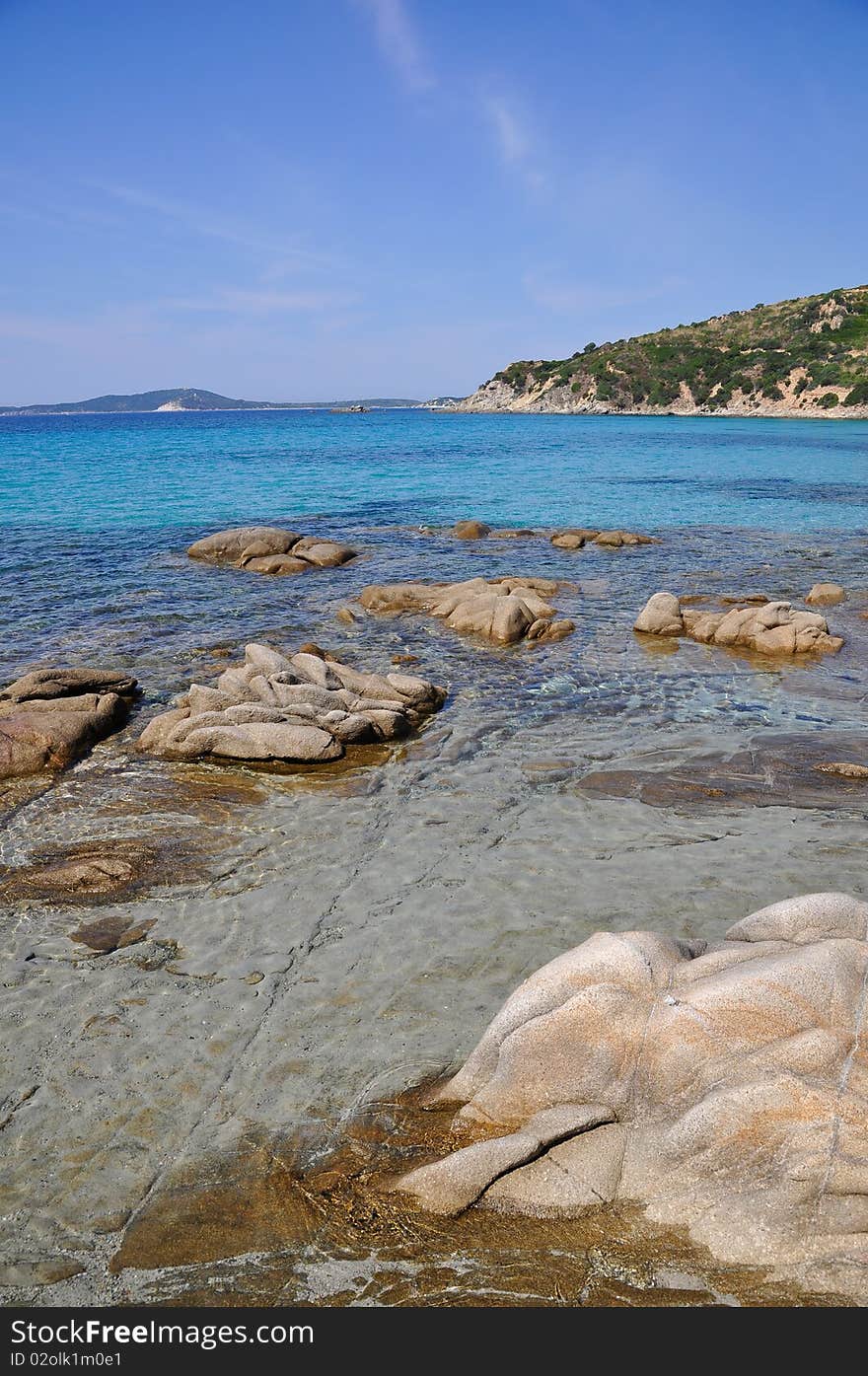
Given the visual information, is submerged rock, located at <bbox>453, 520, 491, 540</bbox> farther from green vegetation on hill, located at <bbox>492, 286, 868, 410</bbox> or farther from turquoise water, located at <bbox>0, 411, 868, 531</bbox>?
green vegetation on hill, located at <bbox>492, 286, 868, 410</bbox>

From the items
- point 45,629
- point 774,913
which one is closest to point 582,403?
point 45,629

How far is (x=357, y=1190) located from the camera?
5.27m

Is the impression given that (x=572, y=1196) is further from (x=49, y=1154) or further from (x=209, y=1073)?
(x=49, y=1154)

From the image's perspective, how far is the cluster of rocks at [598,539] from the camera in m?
31.3

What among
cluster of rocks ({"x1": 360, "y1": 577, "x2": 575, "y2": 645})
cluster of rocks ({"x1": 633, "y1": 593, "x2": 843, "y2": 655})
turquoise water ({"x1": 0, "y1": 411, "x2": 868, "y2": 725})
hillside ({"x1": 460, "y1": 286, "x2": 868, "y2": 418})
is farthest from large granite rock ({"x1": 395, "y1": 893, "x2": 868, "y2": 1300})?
hillside ({"x1": 460, "y1": 286, "x2": 868, "y2": 418})

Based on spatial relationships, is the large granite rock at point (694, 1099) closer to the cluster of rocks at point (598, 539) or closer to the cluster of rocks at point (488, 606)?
the cluster of rocks at point (488, 606)

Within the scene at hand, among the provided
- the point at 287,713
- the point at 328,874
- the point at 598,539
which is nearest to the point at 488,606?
the point at 287,713

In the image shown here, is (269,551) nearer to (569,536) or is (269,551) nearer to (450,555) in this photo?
(450,555)

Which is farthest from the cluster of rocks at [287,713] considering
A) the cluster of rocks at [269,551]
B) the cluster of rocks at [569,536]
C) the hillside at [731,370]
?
the hillside at [731,370]

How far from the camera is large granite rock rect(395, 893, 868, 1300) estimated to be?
4668 millimetres

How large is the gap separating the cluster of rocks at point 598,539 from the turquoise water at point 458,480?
201 inches

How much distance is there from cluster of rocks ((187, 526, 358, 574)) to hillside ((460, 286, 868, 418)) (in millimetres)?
106605

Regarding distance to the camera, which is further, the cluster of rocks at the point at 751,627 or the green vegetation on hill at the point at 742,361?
the green vegetation on hill at the point at 742,361

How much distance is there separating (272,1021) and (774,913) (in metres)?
3.88
